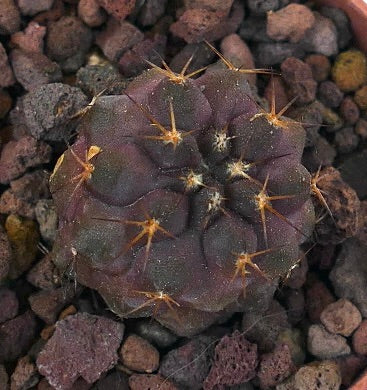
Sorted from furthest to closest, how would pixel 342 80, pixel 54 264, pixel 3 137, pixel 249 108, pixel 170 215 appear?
1. pixel 342 80
2. pixel 3 137
3. pixel 54 264
4. pixel 249 108
5. pixel 170 215

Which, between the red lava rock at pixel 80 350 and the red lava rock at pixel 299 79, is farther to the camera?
the red lava rock at pixel 299 79

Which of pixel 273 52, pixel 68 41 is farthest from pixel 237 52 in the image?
pixel 68 41

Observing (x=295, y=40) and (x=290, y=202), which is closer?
(x=290, y=202)

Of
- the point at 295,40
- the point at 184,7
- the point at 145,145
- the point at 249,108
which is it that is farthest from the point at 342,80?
the point at 145,145

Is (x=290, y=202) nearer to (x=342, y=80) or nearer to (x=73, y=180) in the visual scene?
(x=73, y=180)

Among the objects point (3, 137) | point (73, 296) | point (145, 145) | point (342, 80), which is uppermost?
point (145, 145)

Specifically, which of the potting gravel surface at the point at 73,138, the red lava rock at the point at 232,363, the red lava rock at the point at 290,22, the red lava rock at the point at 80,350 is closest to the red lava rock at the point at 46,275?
the potting gravel surface at the point at 73,138

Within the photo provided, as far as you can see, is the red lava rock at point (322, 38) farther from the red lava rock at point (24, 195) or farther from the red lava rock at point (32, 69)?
the red lava rock at point (24, 195)

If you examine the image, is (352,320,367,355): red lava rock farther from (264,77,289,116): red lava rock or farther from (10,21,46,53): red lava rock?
(10,21,46,53): red lava rock
